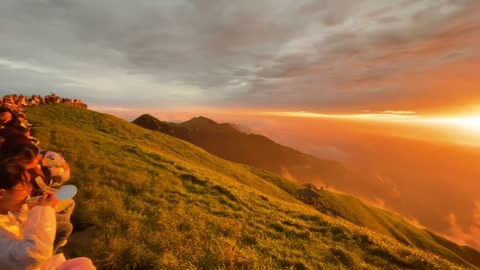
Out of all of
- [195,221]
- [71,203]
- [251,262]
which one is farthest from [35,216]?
[195,221]

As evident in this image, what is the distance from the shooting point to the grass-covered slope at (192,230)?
8555 mm

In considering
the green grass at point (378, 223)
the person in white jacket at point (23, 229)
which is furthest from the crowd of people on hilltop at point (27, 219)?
the green grass at point (378, 223)

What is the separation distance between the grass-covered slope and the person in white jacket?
3948 millimetres

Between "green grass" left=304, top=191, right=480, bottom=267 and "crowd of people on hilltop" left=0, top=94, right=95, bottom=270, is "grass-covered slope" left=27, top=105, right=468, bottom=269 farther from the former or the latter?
"green grass" left=304, top=191, right=480, bottom=267

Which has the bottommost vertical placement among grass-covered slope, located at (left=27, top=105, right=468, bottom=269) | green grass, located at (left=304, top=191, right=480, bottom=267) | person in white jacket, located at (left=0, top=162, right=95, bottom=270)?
green grass, located at (left=304, top=191, right=480, bottom=267)

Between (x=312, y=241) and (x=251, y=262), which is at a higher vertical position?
(x=251, y=262)

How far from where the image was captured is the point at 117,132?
138 ft

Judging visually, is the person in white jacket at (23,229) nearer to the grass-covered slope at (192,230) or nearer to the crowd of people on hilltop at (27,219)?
the crowd of people on hilltop at (27,219)

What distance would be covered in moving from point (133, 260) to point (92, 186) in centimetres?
723

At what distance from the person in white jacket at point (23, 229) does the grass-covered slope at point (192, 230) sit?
155 inches

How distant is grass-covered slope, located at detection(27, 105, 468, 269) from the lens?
8.55 m

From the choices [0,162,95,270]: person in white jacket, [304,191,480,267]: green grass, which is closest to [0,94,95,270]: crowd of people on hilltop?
[0,162,95,270]: person in white jacket

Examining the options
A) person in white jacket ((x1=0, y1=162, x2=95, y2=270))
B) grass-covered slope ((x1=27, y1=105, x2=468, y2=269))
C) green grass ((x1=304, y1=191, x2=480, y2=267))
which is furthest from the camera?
green grass ((x1=304, y1=191, x2=480, y2=267))

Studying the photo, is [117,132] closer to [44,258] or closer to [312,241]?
[312,241]
